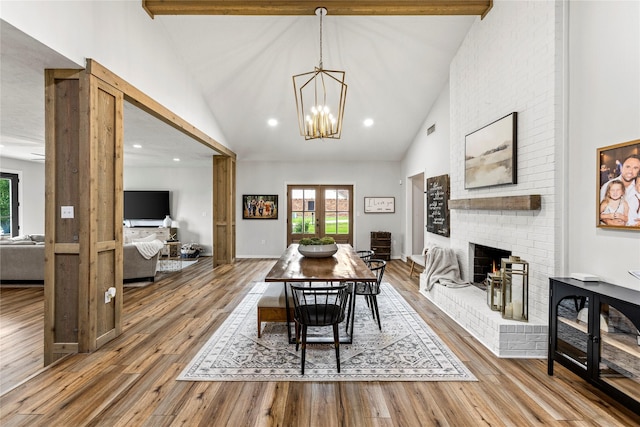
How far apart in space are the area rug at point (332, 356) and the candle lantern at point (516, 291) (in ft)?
2.22

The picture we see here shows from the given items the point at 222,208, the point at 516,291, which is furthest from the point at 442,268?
the point at 222,208

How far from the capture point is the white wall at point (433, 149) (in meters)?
5.30

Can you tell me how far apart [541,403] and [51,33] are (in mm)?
4208

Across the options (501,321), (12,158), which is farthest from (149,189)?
(501,321)

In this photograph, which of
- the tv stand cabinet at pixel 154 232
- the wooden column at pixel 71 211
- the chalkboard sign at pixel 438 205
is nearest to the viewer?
the wooden column at pixel 71 211

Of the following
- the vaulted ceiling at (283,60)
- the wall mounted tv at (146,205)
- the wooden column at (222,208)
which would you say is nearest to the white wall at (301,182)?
the wooden column at (222,208)

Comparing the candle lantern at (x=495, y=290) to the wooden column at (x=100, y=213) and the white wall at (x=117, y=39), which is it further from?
the white wall at (x=117, y=39)

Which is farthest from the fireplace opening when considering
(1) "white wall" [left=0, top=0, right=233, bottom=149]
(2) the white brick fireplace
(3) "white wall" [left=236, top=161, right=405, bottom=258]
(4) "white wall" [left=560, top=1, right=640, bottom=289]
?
(1) "white wall" [left=0, top=0, right=233, bottom=149]

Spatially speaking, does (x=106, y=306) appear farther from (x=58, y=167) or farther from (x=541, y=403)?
(x=541, y=403)

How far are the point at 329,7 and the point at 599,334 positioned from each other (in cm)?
392

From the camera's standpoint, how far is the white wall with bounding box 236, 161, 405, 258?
8.06 metres

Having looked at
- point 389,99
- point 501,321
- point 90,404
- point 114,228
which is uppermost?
point 389,99

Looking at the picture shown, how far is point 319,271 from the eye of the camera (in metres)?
2.80

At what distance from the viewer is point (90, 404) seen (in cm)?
210
